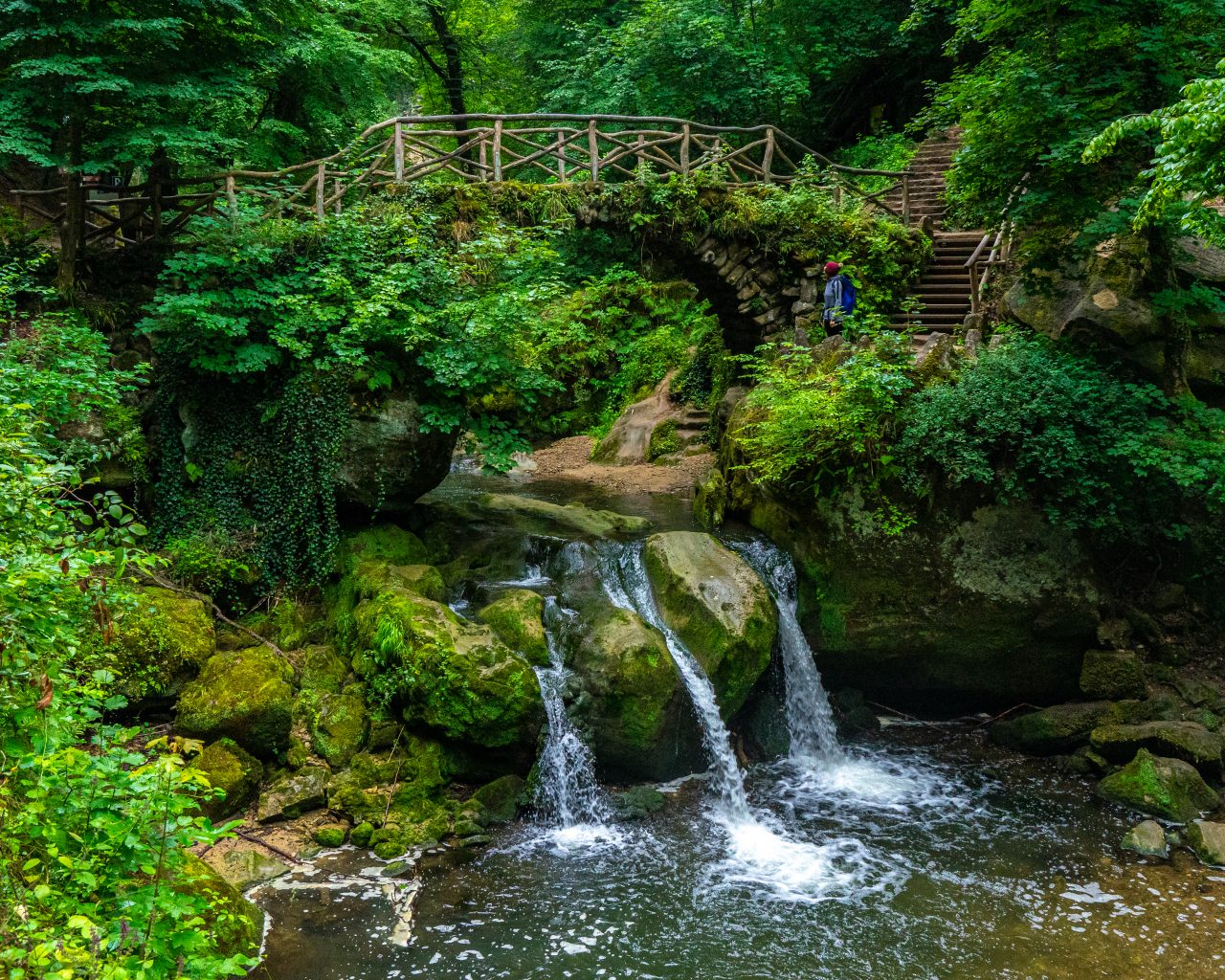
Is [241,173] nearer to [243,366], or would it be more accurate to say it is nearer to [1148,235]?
[243,366]

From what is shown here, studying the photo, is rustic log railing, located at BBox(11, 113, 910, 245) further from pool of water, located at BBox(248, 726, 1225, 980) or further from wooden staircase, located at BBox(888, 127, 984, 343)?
pool of water, located at BBox(248, 726, 1225, 980)

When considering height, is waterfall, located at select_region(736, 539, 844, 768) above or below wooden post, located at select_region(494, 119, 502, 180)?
below

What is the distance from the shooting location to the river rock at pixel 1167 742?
8289 millimetres

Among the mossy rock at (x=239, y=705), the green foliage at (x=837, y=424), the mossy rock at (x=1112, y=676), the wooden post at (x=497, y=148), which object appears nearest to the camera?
the mossy rock at (x=239, y=705)

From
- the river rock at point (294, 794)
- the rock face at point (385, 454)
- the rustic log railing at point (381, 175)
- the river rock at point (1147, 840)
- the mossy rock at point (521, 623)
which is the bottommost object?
the river rock at point (1147, 840)

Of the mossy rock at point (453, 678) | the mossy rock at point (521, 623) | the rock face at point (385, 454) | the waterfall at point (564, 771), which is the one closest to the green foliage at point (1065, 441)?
the mossy rock at point (521, 623)

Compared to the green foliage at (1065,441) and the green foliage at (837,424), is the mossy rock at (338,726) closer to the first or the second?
the green foliage at (837,424)

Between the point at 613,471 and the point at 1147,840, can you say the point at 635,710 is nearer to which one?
the point at 1147,840

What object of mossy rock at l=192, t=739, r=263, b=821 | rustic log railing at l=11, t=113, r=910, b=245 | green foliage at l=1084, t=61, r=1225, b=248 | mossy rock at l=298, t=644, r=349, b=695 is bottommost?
mossy rock at l=192, t=739, r=263, b=821

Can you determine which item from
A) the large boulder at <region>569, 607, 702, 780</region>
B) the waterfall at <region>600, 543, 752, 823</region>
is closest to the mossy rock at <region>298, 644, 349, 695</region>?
the large boulder at <region>569, 607, 702, 780</region>

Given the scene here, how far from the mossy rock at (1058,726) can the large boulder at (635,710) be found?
3.64 meters

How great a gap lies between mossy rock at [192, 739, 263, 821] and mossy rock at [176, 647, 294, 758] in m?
0.12

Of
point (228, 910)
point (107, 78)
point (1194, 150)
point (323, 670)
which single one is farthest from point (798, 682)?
point (107, 78)

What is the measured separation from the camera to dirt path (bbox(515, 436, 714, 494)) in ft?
50.7
